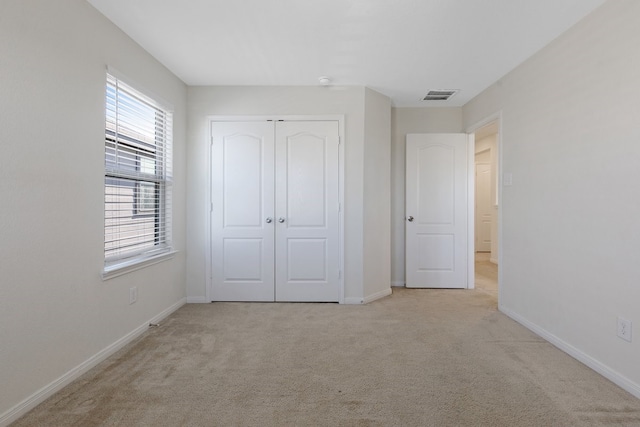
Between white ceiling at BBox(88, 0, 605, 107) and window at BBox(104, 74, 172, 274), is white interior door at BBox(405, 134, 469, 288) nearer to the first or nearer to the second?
white ceiling at BBox(88, 0, 605, 107)

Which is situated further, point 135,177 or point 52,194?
point 135,177

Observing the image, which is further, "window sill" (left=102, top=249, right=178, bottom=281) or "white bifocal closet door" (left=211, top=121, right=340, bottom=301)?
"white bifocal closet door" (left=211, top=121, right=340, bottom=301)

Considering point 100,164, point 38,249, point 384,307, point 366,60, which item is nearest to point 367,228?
point 384,307

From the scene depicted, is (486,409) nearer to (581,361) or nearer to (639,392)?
(639,392)

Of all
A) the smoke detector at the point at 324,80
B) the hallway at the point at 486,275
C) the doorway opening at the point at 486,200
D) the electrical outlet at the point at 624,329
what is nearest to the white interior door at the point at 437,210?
the hallway at the point at 486,275

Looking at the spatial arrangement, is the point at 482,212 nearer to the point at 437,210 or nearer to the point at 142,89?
the point at 437,210

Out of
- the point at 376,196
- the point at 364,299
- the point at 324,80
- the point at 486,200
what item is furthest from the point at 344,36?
the point at 486,200

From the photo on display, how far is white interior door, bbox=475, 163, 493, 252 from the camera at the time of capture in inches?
286

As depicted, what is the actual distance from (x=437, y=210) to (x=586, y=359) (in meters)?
2.32

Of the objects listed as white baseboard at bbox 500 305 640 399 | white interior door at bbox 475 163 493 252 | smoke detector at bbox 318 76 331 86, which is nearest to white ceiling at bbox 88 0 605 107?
smoke detector at bbox 318 76 331 86

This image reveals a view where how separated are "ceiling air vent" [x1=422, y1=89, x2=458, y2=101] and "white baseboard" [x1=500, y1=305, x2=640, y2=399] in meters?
2.60

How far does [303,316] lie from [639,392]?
8.10 feet

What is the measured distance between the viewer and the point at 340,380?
6.65ft

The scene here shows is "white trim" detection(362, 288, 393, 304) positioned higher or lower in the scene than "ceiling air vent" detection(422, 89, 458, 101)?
lower
